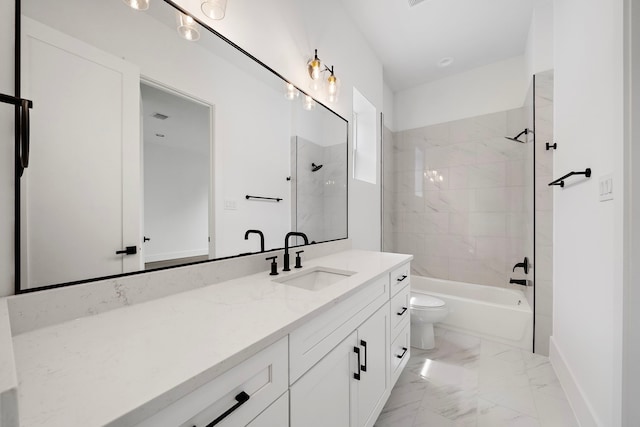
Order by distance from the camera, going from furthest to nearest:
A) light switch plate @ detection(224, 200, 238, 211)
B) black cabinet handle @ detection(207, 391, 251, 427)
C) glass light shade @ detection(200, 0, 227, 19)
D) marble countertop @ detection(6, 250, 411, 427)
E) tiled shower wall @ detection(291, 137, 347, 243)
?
tiled shower wall @ detection(291, 137, 347, 243), light switch plate @ detection(224, 200, 238, 211), glass light shade @ detection(200, 0, 227, 19), black cabinet handle @ detection(207, 391, 251, 427), marble countertop @ detection(6, 250, 411, 427)

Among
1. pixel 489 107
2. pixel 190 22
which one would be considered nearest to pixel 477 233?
pixel 489 107

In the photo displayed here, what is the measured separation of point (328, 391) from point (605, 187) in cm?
142

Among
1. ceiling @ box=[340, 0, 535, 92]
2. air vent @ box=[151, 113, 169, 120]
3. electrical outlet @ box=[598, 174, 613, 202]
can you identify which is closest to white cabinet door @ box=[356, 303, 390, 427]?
electrical outlet @ box=[598, 174, 613, 202]

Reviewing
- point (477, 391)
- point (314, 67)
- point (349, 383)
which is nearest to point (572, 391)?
point (477, 391)

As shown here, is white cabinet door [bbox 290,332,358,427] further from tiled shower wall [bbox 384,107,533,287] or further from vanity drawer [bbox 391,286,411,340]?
tiled shower wall [bbox 384,107,533,287]

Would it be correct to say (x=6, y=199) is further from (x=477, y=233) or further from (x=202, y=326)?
(x=477, y=233)

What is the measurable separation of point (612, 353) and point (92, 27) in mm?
2242

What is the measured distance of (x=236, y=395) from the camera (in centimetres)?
59

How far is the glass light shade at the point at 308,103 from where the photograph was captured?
1.75 meters

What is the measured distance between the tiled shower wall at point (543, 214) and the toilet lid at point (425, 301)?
76cm

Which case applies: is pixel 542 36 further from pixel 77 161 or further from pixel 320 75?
pixel 77 161

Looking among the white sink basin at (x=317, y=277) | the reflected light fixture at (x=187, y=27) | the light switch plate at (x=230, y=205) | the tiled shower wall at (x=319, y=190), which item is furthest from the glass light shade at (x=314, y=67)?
the white sink basin at (x=317, y=277)

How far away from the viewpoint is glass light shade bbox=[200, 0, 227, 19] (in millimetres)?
1104

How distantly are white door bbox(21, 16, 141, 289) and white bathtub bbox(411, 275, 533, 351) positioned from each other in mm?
2701
